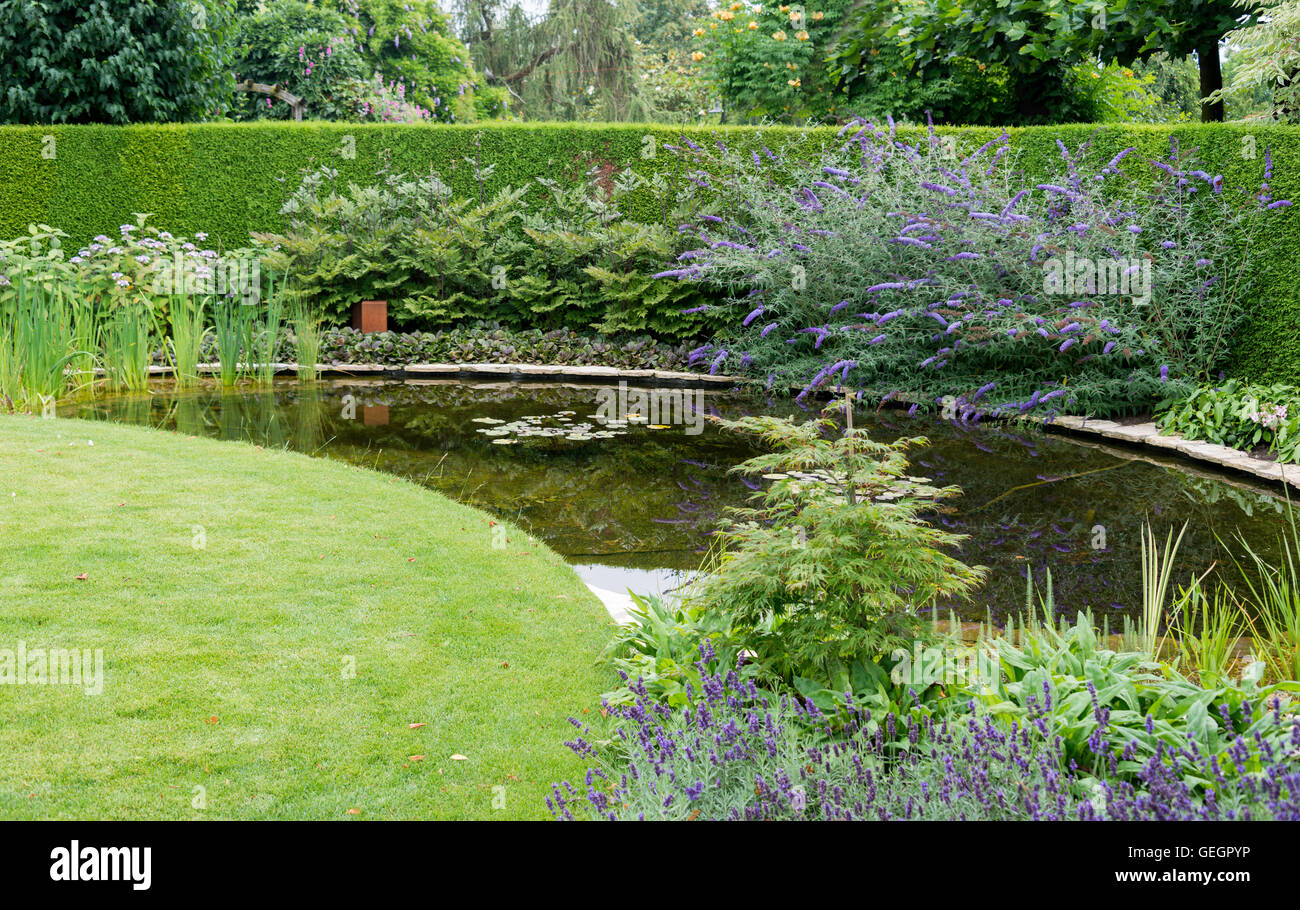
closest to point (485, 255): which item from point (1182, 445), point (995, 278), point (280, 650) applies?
point (995, 278)

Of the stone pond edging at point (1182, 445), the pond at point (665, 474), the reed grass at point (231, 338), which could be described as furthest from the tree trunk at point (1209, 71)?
the reed grass at point (231, 338)

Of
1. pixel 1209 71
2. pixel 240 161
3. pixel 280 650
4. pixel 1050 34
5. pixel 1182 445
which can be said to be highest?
pixel 1050 34

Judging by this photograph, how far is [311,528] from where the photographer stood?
4812 mm

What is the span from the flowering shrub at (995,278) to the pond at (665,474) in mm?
665

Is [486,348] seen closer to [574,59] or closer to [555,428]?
[555,428]

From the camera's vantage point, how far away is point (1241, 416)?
22.9ft

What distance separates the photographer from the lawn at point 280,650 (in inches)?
104

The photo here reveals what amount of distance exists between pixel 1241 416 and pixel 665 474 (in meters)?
3.92

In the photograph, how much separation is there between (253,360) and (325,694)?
7.18 meters

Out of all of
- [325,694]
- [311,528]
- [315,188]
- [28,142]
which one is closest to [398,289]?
[315,188]

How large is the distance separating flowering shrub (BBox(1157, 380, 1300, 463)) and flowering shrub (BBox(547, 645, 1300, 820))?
16.5ft

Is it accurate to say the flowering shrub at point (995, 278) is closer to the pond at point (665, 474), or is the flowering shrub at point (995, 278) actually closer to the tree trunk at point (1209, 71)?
the pond at point (665, 474)

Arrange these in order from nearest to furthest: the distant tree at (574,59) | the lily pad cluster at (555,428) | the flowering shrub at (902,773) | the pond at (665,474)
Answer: the flowering shrub at (902,773), the pond at (665,474), the lily pad cluster at (555,428), the distant tree at (574,59)
